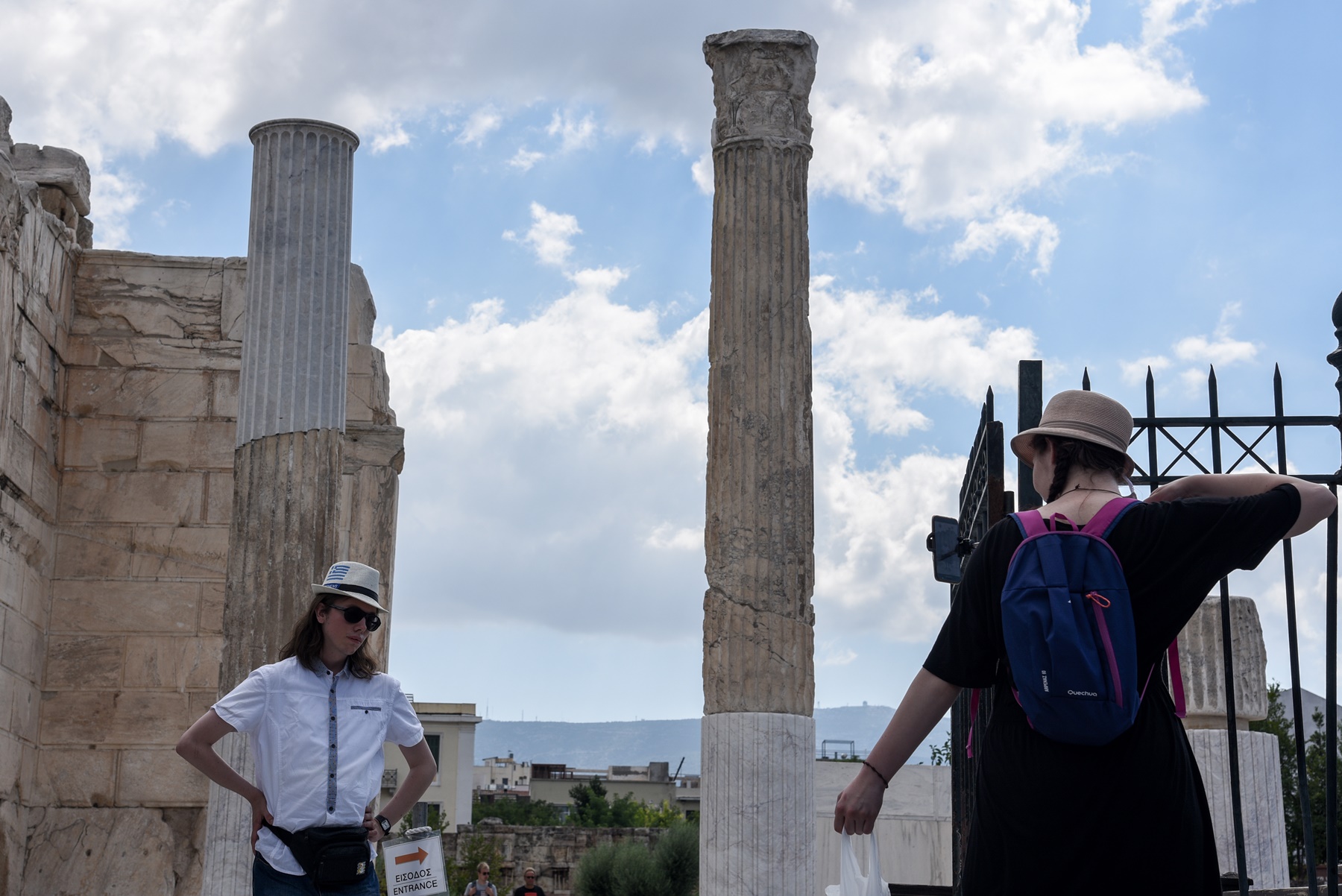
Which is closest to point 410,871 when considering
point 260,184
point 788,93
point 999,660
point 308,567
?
point 999,660

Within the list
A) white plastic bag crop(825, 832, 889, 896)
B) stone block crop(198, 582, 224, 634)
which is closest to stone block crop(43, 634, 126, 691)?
stone block crop(198, 582, 224, 634)

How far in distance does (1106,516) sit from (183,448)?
28.3ft

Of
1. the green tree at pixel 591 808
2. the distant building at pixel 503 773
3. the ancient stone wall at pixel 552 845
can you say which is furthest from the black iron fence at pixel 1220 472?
the distant building at pixel 503 773

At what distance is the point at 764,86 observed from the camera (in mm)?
Result: 9969

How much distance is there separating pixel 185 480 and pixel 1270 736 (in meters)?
7.58

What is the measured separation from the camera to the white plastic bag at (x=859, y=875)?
2934mm

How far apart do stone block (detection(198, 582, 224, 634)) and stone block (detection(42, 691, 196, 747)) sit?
1.83 ft

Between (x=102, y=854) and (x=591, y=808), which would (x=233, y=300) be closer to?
(x=102, y=854)

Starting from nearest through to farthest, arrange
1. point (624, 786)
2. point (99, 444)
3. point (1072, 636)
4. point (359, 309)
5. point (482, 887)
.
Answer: point (1072, 636) < point (99, 444) < point (359, 309) < point (482, 887) < point (624, 786)

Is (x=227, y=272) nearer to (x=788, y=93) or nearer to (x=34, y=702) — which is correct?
(x=34, y=702)

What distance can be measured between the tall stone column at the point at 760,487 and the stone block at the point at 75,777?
4007 millimetres

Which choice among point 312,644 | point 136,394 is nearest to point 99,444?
point 136,394

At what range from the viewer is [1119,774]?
8.83 ft

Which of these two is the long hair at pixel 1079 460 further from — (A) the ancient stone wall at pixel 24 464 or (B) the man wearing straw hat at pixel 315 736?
(A) the ancient stone wall at pixel 24 464
